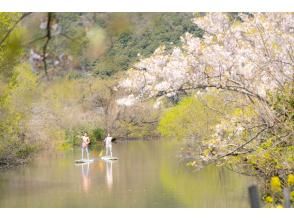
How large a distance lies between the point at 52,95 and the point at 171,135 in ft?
7.14

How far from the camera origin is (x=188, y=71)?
5.91m

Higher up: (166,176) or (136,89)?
(136,89)

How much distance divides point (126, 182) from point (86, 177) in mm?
604

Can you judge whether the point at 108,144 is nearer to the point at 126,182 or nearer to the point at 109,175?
the point at 109,175

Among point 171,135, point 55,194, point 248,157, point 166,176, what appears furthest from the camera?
point 171,135

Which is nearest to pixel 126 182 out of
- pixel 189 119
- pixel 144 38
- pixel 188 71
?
pixel 189 119

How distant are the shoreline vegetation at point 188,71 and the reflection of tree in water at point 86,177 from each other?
1009 millimetres

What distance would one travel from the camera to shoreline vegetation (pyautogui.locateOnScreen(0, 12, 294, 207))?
539 cm

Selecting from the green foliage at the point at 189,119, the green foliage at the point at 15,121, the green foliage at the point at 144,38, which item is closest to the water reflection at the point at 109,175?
the green foliage at the point at 189,119
